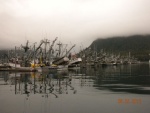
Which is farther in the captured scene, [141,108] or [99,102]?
[99,102]

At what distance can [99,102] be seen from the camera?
A: 29781 mm

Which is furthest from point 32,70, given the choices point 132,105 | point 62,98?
point 132,105

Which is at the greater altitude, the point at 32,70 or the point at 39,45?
the point at 39,45

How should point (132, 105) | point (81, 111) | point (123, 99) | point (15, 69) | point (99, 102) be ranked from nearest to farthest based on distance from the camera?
point (81, 111), point (132, 105), point (99, 102), point (123, 99), point (15, 69)

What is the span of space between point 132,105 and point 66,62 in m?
127

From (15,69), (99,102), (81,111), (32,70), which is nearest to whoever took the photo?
(81,111)

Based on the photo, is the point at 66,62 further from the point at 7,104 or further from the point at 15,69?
the point at 7,104

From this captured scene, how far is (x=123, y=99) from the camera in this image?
31.8 m
